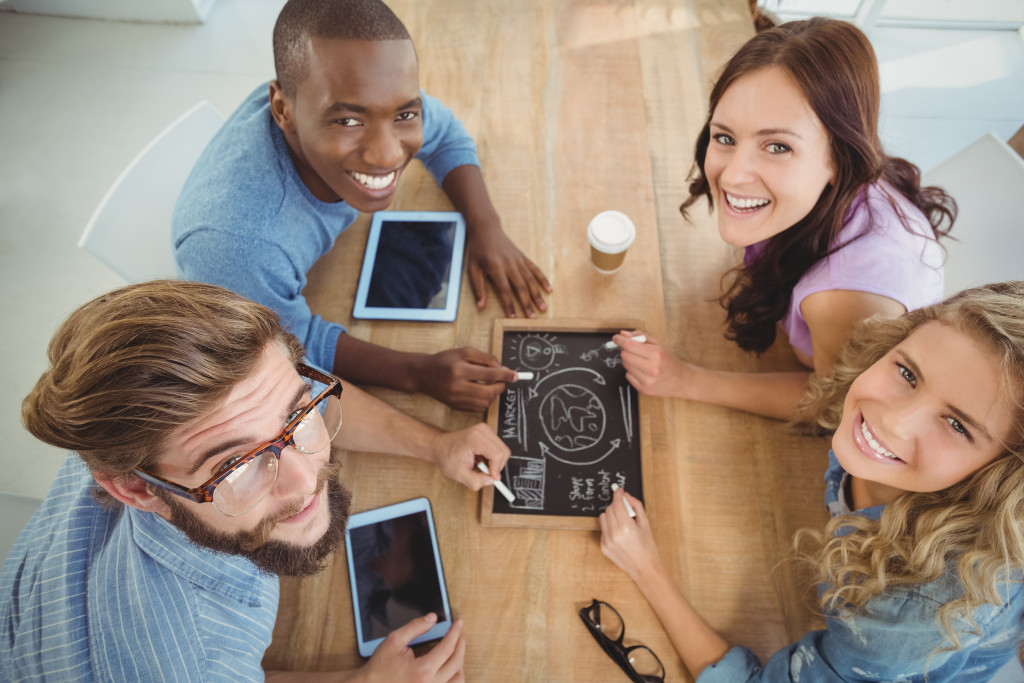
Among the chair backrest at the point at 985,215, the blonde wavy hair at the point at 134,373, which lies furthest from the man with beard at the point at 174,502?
the chair backrest at the point at 985,215

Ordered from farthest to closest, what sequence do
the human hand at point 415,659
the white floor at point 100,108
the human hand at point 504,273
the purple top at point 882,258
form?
the white floor at point 100,108 → the human hand at point 504,273 → the purple top at point 882,258 → the human hand at point 415,659

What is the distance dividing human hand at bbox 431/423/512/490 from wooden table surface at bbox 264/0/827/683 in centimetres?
6

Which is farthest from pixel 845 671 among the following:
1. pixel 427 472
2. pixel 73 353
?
pixel 73 353

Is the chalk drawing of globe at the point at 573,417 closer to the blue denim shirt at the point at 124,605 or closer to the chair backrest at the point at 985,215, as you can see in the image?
the blue denim shirt at the point at 124,605

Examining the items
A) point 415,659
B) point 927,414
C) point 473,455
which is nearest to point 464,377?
point 473,455

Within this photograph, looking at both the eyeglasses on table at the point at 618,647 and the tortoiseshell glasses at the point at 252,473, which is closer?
the tortoiseshell glasses at the point at 252,473

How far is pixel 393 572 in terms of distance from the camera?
1.18 meters

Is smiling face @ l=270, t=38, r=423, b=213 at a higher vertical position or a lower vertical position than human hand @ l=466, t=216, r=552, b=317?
higher

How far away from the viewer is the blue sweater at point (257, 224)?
1249 mm

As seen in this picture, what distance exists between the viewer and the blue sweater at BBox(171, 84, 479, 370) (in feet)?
4.10

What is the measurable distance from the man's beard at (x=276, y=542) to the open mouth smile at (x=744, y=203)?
98 centimetres

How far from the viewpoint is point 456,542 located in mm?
1206

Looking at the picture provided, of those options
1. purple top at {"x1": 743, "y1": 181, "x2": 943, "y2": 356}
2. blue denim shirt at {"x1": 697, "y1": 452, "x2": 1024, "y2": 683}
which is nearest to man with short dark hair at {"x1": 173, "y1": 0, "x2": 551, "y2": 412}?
purple top at {"x1": 743, "y1": 181, "x2": 943, "y2": 356}

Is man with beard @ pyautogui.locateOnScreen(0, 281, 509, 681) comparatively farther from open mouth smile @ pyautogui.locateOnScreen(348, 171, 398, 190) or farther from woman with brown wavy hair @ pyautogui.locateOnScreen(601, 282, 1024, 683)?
woman with brown wavy hair @ pyautogui.locateOnScreen(601, 282, 1024, 683)
